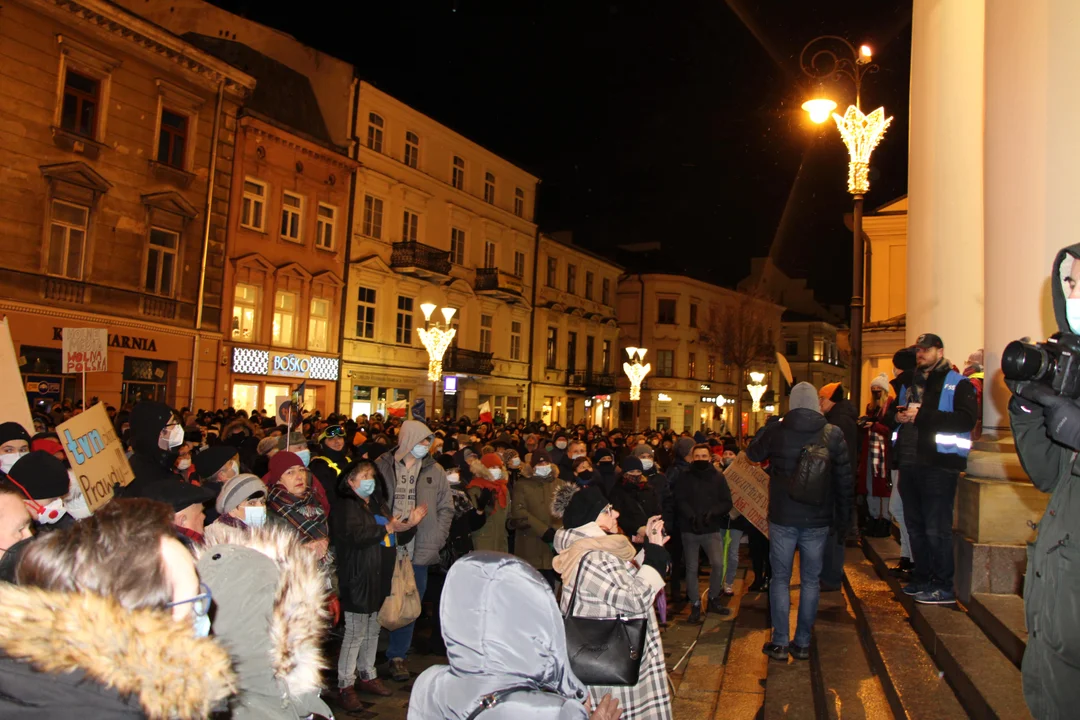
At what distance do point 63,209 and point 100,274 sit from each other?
1.92 metres

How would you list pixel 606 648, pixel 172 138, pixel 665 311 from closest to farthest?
pixel 606 648 < pixel 172 138 < pixel 665 311

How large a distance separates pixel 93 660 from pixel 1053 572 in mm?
2790

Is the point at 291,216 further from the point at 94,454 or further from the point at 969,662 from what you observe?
the point at 969,662

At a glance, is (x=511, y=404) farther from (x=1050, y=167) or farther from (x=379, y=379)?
(x=1050, y=167)

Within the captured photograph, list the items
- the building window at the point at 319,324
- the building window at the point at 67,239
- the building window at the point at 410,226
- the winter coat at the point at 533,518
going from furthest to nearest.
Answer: the building window at the point at 410,226 → the building window at the point at 319,324 → the building window at the point at 67,239 → the winter coat at the point at 533,518

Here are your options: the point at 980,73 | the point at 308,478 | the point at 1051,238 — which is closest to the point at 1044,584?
the point at 1051,238

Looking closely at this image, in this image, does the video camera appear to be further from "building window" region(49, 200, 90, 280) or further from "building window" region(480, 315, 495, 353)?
"building window" region(480, 315, 495, 353)

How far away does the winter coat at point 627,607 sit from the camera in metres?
3.81

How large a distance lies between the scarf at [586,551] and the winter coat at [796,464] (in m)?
2.59

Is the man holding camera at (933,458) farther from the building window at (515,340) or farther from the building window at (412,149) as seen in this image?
the building window at (515,340)

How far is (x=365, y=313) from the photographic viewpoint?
3297 centimetres

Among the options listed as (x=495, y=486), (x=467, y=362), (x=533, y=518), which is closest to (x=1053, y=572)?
(x=533, y=518)

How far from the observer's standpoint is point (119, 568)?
190 cm

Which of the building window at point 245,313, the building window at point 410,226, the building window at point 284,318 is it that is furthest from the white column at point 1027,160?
the building window at point 410,226
